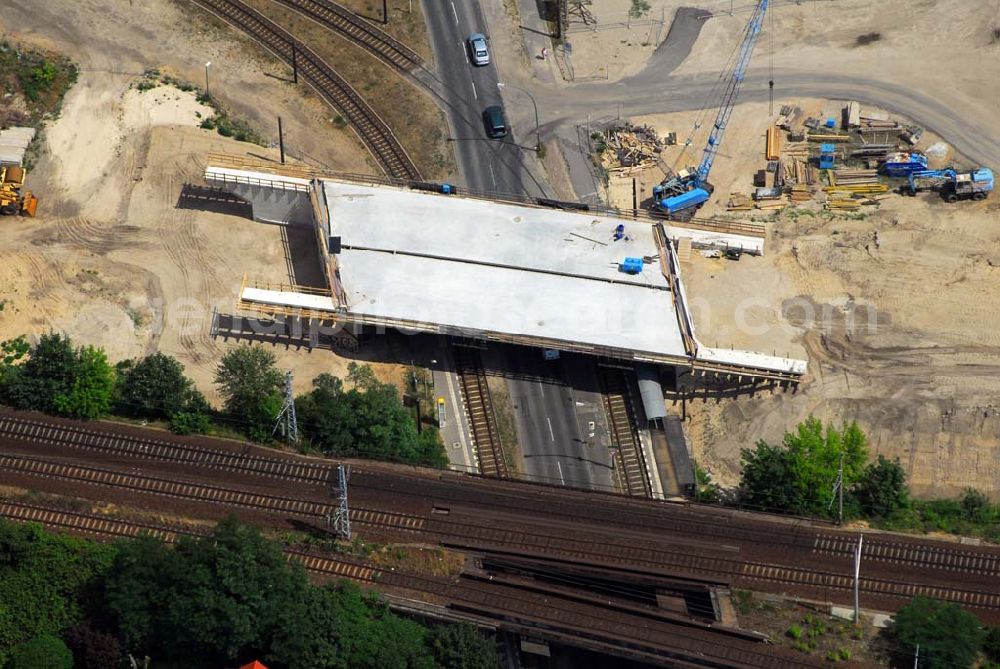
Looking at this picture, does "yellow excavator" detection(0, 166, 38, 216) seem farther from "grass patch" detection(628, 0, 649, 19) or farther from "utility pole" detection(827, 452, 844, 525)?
"utility pole" detection(827, 452, 844, 525)

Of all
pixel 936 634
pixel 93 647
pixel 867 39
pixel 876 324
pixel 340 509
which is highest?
pixel 867 39

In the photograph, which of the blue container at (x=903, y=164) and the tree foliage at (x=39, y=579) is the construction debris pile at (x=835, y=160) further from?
the tree foliage at (x=39, y=579)

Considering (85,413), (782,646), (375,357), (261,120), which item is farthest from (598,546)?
(261,120)

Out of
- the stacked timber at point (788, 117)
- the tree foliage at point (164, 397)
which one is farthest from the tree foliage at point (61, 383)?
the stacked timber at point (788, 117)

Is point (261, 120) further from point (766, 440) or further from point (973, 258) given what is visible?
point (973, 258)

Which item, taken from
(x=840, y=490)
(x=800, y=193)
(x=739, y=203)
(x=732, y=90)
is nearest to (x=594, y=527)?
(x=840, y=490)

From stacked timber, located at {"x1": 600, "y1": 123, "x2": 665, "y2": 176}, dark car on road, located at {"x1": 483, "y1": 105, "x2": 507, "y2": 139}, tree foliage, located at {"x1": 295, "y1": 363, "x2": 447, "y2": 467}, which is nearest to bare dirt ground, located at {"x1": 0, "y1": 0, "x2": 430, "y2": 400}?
tree foliage, located at {"x1": 295, "y1": 363, "x2": 447, "y2": 467}

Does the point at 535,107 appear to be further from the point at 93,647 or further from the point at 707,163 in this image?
the point at 93,647
